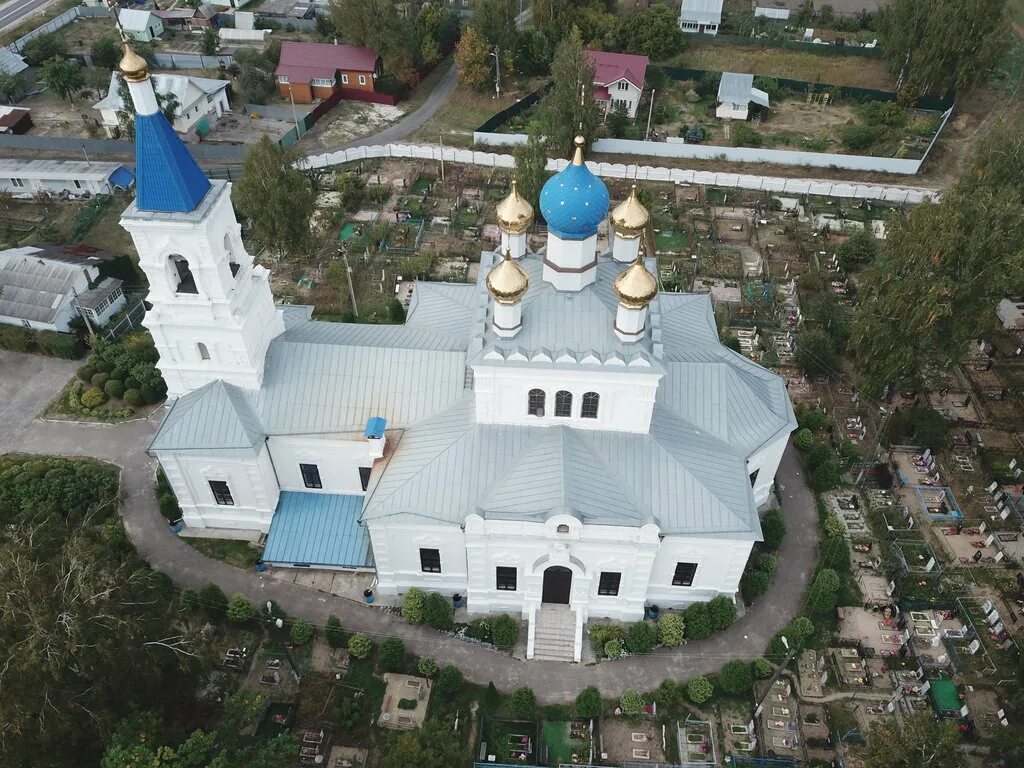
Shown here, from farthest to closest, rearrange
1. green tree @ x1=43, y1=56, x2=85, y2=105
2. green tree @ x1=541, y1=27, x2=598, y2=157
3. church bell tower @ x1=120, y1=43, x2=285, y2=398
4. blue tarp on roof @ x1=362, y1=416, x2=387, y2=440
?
green tree @ x1=43, y1=56, x2=85, y2=105 < green tree @ x1=541, y1=27, x2=598, y2=157 < blue tarp on roof @ x1=362, y1=416, x2=387, y2=440 < church bell tower @ x1=120, y1=43, x2=285, y2=398

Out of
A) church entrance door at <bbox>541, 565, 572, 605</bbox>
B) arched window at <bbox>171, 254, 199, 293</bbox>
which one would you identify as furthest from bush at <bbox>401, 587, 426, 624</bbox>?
arched window at <bbox>171, 254, 199, 293</bbox>

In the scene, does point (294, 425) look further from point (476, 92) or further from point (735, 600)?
point (476, 92)

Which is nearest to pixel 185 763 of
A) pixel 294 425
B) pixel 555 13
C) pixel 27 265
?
pixel 294 425

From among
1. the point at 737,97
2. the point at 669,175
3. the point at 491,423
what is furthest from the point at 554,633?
the point at 737,97

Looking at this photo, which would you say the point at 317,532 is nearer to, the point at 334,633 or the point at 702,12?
the point at 334,633

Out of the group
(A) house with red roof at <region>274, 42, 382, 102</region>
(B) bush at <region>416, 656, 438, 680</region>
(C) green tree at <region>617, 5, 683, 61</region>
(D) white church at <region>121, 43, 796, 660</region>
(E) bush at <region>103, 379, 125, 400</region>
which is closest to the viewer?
(D) white church at <region>121, 43, 796, 660</region>

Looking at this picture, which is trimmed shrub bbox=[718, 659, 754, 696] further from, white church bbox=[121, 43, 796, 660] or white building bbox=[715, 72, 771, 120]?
white building bbox=[715, 72, 771, 120]
